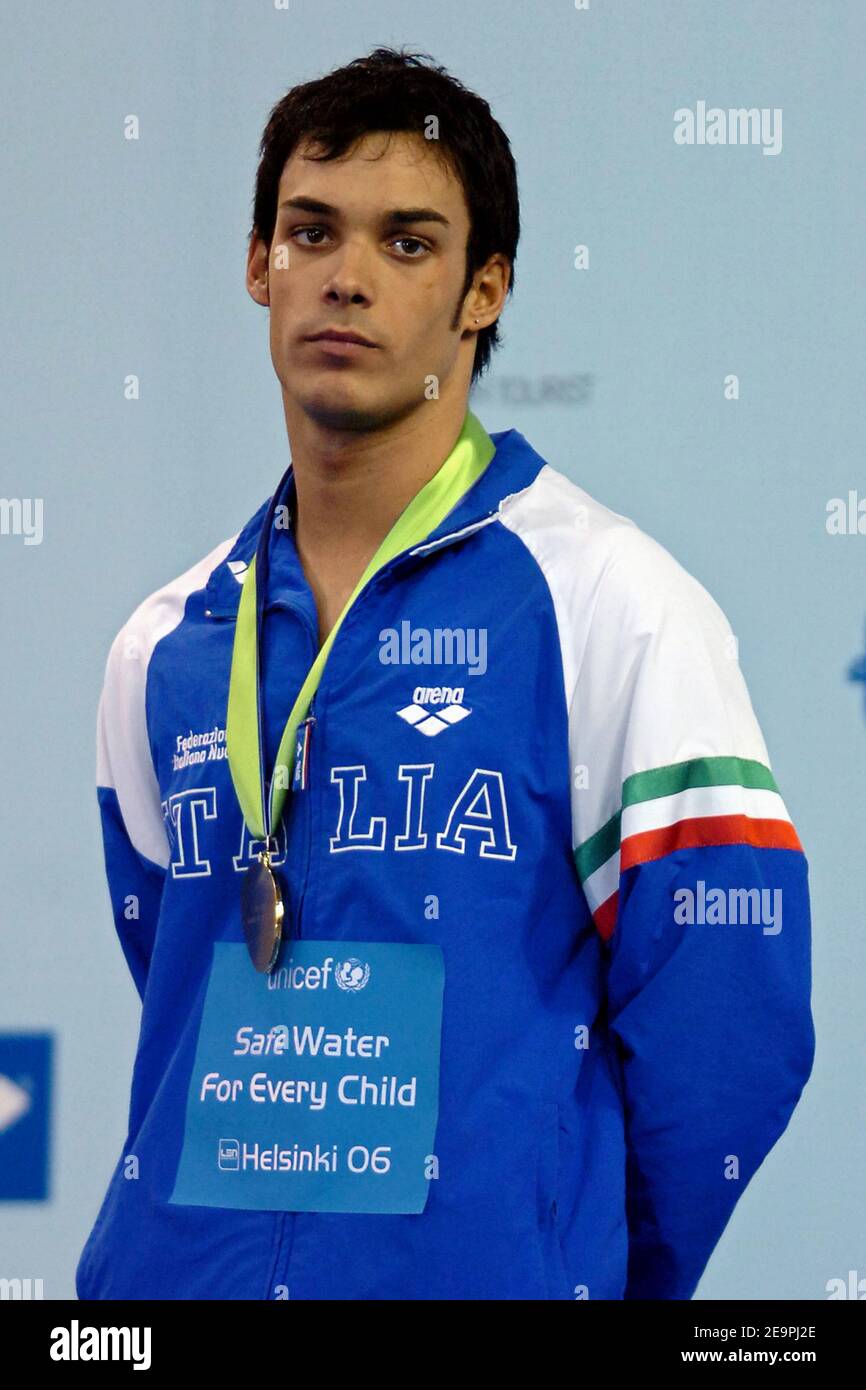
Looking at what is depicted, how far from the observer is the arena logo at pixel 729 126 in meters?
2.73

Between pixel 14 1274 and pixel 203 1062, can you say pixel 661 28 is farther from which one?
pixel 14 1274

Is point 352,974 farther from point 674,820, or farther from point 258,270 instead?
point 258,270

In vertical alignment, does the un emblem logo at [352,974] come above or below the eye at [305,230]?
below

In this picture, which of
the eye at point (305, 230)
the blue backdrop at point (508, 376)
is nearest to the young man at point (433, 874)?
the eye at point (305, 230)

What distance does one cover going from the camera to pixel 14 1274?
111 inches

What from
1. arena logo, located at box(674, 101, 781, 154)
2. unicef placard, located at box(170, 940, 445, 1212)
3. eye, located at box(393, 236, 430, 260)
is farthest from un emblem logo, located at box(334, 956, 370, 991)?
arena logo, located at box(674, 101, 781, 154)

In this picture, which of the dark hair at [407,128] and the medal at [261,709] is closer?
the medal at [261,709]

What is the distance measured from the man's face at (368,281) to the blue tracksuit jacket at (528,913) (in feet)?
0.49

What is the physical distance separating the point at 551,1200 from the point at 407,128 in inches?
39.6

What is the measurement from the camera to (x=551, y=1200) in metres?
1.77

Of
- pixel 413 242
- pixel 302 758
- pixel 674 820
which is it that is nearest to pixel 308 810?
pixel 302 758

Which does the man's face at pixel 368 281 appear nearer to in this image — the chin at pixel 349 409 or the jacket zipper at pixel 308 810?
the chin at pixel 349 409

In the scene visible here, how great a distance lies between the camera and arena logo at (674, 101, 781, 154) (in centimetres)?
273

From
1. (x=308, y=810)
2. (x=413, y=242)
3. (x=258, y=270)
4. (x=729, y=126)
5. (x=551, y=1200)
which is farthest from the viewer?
(x=729, y=126)
